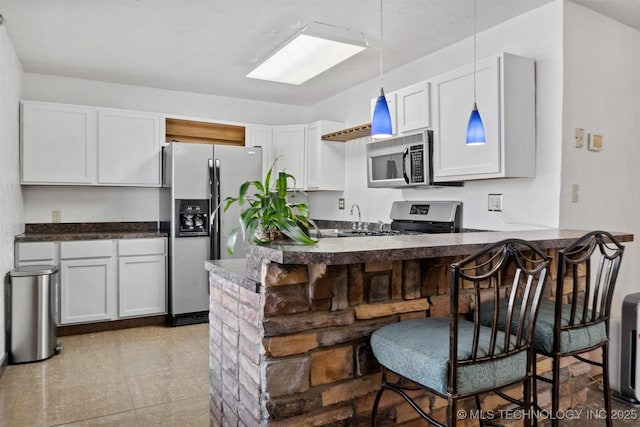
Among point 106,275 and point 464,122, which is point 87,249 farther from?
point 464,122

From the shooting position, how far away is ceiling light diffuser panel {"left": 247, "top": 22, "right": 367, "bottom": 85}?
2900 mm

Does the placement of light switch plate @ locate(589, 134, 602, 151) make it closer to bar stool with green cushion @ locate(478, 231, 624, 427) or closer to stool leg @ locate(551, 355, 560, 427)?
bar stool with green cushion @ locate(478, 231, 624, 427)

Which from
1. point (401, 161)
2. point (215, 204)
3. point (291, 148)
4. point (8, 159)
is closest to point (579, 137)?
point (401, 161)

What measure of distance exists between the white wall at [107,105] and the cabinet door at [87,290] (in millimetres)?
720

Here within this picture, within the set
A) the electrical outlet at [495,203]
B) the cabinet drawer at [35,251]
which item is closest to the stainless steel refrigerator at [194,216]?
the cabinet drawer at [35,251]

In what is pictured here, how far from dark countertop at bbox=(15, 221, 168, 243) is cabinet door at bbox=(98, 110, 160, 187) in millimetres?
522

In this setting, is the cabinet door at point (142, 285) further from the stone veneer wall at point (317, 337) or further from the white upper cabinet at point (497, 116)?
the white upper cabinet at point (497, 116)

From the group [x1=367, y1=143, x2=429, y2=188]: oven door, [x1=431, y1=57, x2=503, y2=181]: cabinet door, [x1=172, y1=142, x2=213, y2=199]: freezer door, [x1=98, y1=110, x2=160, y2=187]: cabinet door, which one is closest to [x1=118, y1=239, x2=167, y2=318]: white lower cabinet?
[x1=172, y1=142, x2=213, y2=199]: freezer door

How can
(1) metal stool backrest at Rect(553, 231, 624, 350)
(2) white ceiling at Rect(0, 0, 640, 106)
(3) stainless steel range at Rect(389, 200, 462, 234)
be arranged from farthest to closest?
1. (3) stainless steel range at Rect(389, 200, 462, 234)
2. (2) white ceiling at Rect(0, 0, 640, 106)
3. (1) metal stool backrest at Rect(553, 231, 624, 350)

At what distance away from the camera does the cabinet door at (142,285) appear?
4.17 meters

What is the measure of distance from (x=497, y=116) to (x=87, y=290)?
3.75 metres

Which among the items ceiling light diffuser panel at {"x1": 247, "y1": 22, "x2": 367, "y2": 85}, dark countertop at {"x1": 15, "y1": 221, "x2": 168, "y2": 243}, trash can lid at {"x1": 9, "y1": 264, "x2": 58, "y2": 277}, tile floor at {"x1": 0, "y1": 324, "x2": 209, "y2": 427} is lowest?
tile floor at {"x1": 0, "y1": 324, "x2": 209, "y2": 427}

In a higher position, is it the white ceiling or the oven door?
the white ceiling

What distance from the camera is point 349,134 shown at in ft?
15.0
